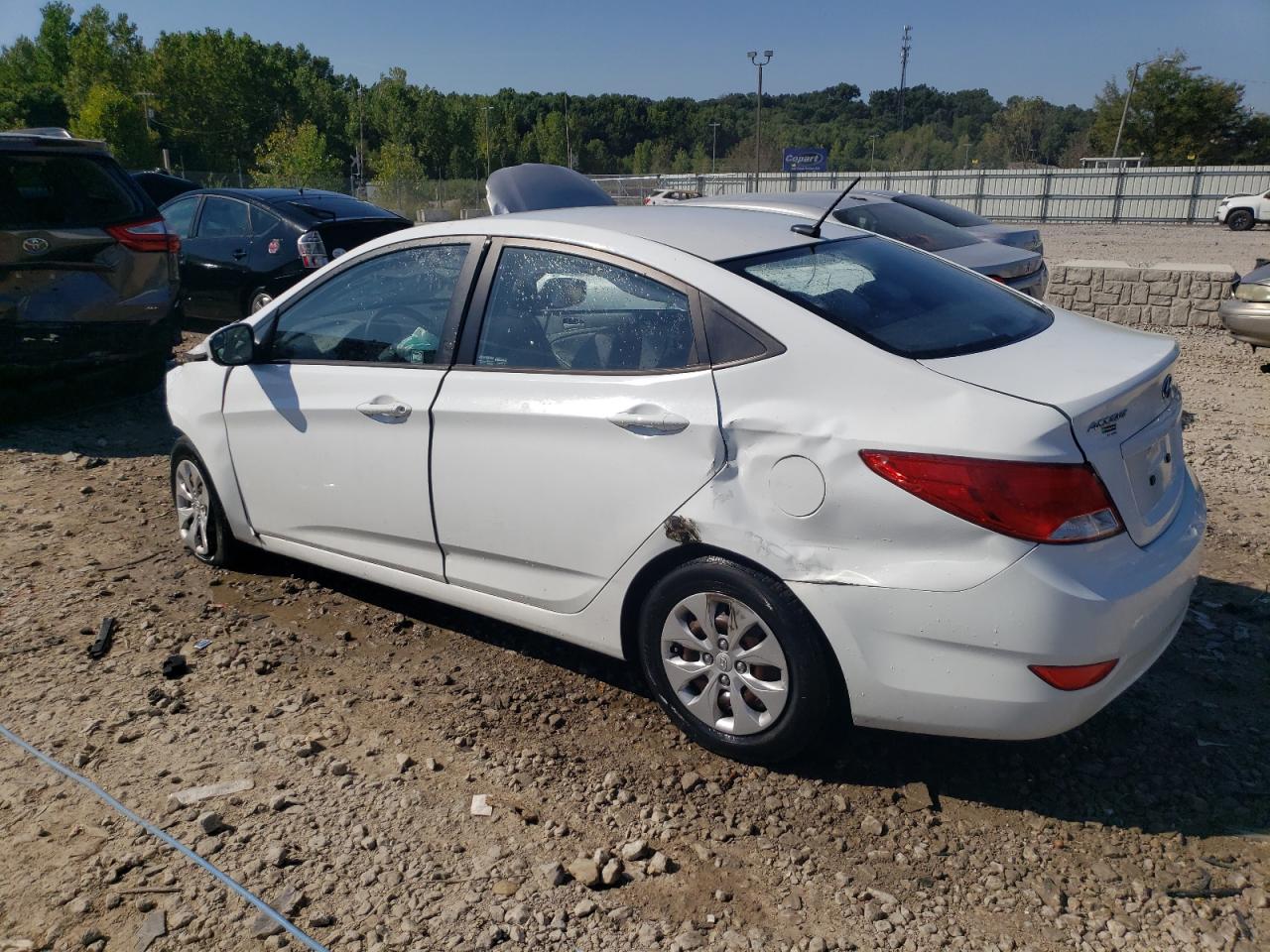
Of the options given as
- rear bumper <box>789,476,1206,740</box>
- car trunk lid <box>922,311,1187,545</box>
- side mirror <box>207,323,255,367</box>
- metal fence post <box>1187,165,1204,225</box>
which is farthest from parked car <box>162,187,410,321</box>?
metal fence post <box>1187,165,1204,225</box>

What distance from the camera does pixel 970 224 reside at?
12156 mm

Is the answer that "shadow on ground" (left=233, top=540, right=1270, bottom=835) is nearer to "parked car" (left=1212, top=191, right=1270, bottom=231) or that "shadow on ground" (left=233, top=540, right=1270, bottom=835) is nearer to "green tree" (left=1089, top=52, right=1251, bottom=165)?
"parked car" (left=1212, top=191, right=1270, bottom=231)

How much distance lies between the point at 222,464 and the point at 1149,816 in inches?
151

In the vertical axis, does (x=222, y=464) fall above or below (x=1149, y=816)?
above

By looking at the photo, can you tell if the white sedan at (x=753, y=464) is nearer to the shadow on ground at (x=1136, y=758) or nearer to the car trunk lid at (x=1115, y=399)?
the car trunk lid at (x=1115, y=399)

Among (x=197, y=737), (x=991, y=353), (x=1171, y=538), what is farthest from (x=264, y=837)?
(x=1171, y=538)

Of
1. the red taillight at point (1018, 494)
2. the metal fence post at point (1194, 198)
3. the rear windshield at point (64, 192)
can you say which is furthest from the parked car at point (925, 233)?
the metal fence post at point (1194, 198)

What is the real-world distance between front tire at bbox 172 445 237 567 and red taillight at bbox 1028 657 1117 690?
3.60 meters

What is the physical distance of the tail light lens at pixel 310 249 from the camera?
1016 cm

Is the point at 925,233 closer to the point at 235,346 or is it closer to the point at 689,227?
the point at 689,227

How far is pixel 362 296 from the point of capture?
13.6ft

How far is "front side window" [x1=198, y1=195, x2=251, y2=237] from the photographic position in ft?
34.7

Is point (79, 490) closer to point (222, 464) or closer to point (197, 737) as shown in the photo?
point (222, 464)

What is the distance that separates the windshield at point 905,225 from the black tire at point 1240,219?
28.3 meters
